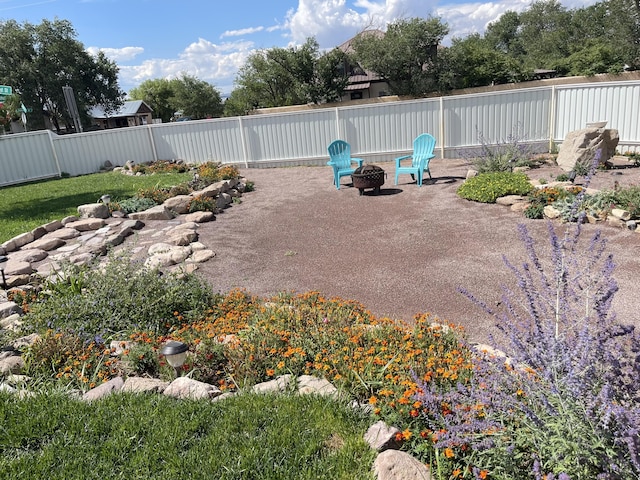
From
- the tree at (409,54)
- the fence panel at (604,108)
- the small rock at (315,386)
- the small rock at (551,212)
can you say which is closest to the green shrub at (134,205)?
the small rock at (315,386)

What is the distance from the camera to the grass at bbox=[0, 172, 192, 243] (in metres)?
7.50

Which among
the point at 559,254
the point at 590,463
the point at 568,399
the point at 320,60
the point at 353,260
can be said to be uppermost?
the point at 320,60

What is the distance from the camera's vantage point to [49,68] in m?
27.5


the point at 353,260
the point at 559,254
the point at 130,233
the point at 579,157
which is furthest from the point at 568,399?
the point at 579,157

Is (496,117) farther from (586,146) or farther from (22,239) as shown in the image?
(22,239)

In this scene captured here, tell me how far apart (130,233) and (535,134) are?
31.4ft

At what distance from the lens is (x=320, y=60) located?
25.4 meters

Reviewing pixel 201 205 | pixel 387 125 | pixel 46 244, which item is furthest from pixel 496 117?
pixel 46 244

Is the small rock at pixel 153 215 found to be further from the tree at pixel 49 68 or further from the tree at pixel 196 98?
the tree at pixel 196 98

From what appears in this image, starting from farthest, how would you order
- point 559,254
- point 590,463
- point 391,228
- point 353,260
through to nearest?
point 391,228 < point 353,260 < point 559,254 < point 590,463

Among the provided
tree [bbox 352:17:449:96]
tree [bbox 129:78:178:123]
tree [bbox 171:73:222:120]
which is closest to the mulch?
tree [bbox 352:17:449:96]

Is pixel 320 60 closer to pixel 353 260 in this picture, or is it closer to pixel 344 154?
pixel 344 154

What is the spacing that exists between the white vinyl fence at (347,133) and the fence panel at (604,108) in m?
0.02

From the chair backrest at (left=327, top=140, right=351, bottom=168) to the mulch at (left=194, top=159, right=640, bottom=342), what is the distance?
93 centimetres
